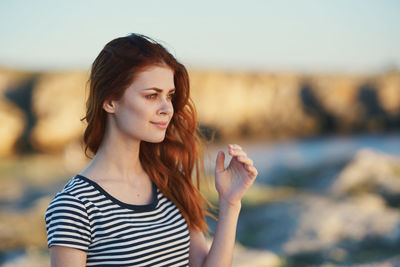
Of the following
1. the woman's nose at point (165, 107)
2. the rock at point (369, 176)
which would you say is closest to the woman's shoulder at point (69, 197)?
the woman's nose at point (165, 107)

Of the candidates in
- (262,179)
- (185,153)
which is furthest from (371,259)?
(262,179)

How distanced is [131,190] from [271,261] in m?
3.50

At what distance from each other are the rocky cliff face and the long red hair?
17847mm

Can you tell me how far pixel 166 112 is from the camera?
2.19m

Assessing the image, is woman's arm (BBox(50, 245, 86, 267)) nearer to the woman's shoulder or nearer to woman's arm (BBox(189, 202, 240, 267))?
the woman's shoulder

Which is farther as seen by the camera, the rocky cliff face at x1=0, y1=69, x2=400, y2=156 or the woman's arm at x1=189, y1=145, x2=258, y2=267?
the rocky cliff face at x1=0, y1=69, x2=400, y2=156

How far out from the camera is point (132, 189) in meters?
2.26

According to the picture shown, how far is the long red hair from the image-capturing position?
211cm

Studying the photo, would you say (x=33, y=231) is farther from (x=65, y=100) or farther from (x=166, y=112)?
(x=65, y=100)

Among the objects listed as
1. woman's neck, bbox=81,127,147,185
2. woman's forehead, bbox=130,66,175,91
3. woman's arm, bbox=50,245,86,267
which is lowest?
woman's arm, bbox=50,245,86,267

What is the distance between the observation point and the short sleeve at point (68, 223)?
1843 mm

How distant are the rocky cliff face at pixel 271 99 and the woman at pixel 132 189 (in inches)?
712

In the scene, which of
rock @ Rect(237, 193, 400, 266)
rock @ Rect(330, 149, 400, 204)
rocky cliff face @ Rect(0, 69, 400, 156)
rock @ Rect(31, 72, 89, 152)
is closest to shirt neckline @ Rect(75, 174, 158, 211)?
rock @ Rect(237, 193, 400, 266)

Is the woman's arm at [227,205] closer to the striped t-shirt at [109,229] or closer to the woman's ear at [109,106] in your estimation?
the striped t-shirt at [109,229]
